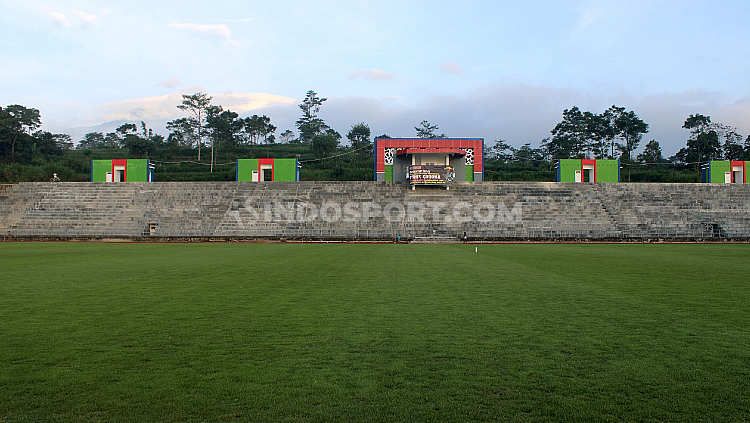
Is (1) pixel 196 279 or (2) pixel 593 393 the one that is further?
(1) pixel 196 279

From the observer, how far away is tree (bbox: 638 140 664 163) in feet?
232

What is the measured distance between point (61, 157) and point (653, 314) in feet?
251

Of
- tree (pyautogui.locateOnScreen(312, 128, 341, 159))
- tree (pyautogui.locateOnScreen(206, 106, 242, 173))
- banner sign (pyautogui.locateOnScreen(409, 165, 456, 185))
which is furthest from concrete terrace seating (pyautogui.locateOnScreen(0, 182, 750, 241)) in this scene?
tree (pyautogui.locateOnScreen(206, 106, 242, 173))

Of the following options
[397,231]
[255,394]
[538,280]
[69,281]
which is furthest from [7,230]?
[255,394]

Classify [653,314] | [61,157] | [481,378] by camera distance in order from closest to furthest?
[481,378] → [653,314] → [61,157]

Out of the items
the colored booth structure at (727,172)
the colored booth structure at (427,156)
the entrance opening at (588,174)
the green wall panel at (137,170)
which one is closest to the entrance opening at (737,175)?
the colored booth structure at (727,172)

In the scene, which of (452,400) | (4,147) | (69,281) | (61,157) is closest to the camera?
(452,400)

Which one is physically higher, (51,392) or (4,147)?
(4,147)

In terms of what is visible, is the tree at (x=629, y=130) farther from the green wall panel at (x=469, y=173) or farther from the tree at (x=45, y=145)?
the tree at (x=45, y=145)

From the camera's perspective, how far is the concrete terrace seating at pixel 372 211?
121 feet

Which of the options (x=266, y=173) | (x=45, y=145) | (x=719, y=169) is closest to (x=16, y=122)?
(x=45, y=145)

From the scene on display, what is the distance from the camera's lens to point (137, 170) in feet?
151

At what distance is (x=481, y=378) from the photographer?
5.26m

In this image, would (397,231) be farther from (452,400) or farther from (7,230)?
(452,400)
